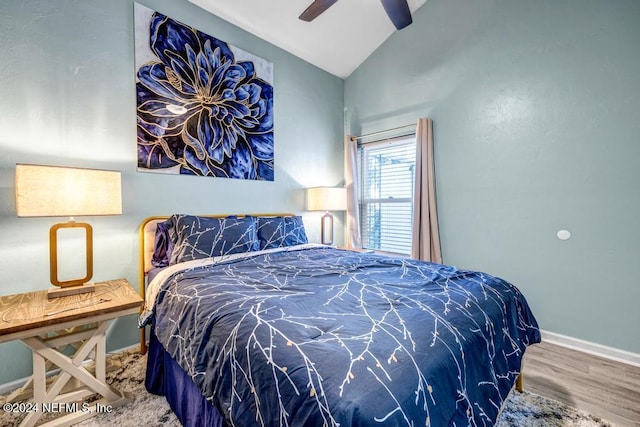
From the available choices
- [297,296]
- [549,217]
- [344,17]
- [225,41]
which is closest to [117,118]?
[225,41]

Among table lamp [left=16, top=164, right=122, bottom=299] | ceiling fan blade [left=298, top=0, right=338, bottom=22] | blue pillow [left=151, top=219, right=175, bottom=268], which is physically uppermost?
ceiling fan blade [left=298, top=0, right=338, bottom=22]

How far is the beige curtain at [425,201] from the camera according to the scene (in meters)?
2.93

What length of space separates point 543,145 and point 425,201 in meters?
1.06

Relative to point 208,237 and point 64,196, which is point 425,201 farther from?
point 64,196

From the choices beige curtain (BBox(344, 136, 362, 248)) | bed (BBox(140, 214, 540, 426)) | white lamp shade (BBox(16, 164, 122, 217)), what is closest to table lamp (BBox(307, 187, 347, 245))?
beige curtain (BBox(344, 136, 362, 248))

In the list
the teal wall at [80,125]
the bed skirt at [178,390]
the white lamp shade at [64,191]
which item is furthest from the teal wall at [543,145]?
the white lamp shade at [64,191]

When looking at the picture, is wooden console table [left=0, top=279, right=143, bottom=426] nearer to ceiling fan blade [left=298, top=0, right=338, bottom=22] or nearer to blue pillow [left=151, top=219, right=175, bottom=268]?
blue pillow [left=151, top=219, right=175, bottom=268]

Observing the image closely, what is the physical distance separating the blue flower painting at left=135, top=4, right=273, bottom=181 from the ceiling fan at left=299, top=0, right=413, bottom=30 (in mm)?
947

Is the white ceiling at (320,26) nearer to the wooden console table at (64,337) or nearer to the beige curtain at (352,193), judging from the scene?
the beige curtain at (352,193)

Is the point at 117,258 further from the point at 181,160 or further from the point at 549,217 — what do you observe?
the point at 549,217

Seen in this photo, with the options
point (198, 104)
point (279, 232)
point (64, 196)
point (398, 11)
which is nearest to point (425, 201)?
point (279, 232)

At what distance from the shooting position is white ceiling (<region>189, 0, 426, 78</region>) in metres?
2.66

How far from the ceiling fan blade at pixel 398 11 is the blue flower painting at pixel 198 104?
1.44 metres

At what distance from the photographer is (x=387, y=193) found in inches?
140
